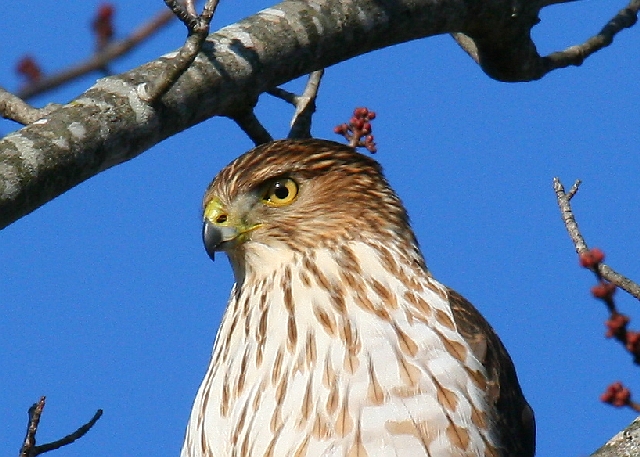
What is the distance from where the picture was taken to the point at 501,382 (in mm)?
4449

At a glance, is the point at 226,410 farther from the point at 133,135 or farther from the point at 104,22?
the point at 104,22

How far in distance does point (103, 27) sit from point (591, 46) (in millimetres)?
2321

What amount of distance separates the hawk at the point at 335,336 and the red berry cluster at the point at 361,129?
0.13 metres

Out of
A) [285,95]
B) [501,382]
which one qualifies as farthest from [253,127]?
Answer: [501,382]

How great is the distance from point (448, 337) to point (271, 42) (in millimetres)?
1218

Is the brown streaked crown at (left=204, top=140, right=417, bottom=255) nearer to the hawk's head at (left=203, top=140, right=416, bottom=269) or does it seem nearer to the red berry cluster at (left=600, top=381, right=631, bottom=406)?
the hawk's head at (left=203, top=140, right=416, bottom=269)

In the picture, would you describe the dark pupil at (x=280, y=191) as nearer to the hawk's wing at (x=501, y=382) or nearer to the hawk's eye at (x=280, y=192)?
the hawk's eye at (x=280, y=192)

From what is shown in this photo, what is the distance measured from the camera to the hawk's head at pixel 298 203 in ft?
15.1

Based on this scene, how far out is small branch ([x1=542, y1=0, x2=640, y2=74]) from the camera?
5.79 m

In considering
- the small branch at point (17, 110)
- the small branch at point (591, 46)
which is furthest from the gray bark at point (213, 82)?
the small branch at point (591, 46)

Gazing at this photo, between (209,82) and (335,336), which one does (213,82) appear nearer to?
(209,82)

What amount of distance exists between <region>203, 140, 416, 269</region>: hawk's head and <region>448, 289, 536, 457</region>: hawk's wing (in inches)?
17.8

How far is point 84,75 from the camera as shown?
16.7 ft

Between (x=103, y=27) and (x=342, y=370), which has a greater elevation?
(x=103, y=27)
